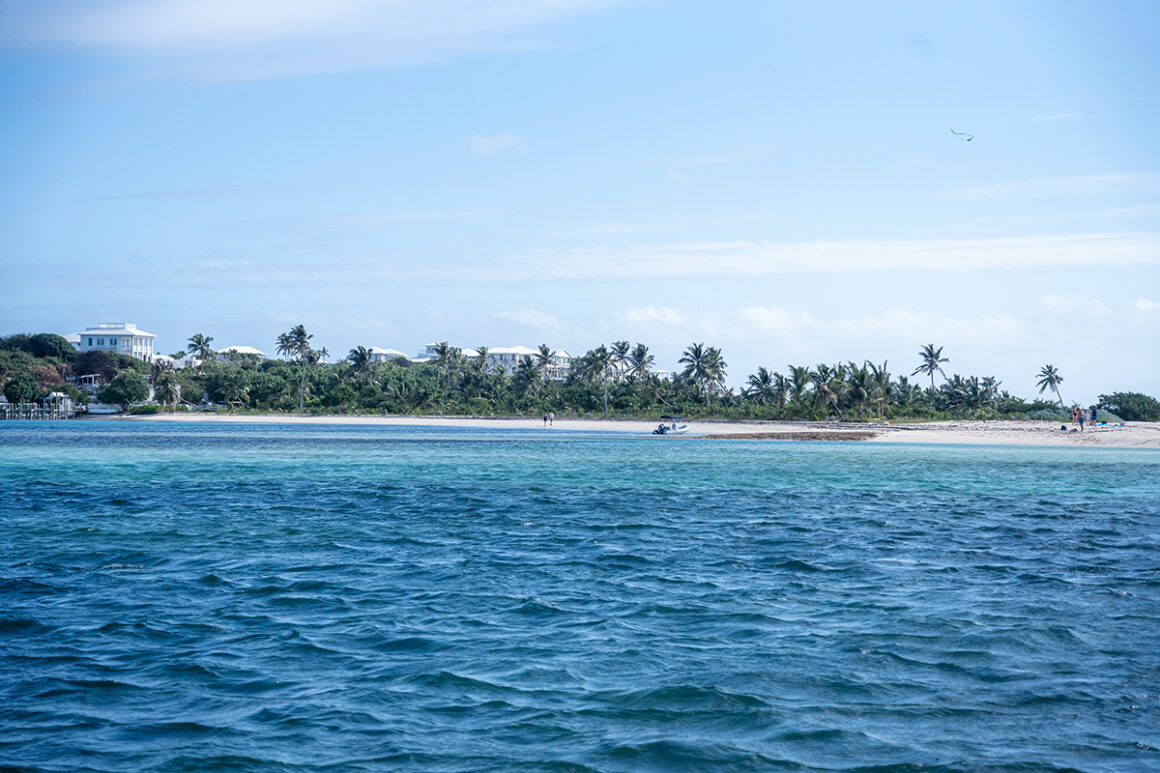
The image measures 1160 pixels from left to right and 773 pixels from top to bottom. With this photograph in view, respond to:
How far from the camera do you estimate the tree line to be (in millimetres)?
101312

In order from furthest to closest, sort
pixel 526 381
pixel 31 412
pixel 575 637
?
pixel 526 381 → pixel 31 412 → pixel 575 637

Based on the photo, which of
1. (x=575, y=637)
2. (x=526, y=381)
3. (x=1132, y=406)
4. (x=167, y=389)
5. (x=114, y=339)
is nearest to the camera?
(x=575, y=637)

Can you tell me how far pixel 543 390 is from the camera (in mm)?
124875

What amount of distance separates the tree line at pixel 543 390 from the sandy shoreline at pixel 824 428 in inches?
217

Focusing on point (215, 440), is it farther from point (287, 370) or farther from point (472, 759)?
point (287, 370)

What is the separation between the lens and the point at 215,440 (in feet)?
215

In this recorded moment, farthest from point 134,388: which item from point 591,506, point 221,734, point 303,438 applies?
point 221,734

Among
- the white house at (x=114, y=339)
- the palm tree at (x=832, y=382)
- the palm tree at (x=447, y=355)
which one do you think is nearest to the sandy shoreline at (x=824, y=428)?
the palm tree at (x=832, y=382)

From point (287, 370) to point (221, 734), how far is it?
138 metres

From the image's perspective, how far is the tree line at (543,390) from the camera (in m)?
101

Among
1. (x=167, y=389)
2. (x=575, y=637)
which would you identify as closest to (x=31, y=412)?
A: (x=167, y=389)

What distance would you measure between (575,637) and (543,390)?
374ft

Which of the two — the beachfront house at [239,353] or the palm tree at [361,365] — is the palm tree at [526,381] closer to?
the palm tree at [361,365]

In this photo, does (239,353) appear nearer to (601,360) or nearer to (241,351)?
(241,351)
